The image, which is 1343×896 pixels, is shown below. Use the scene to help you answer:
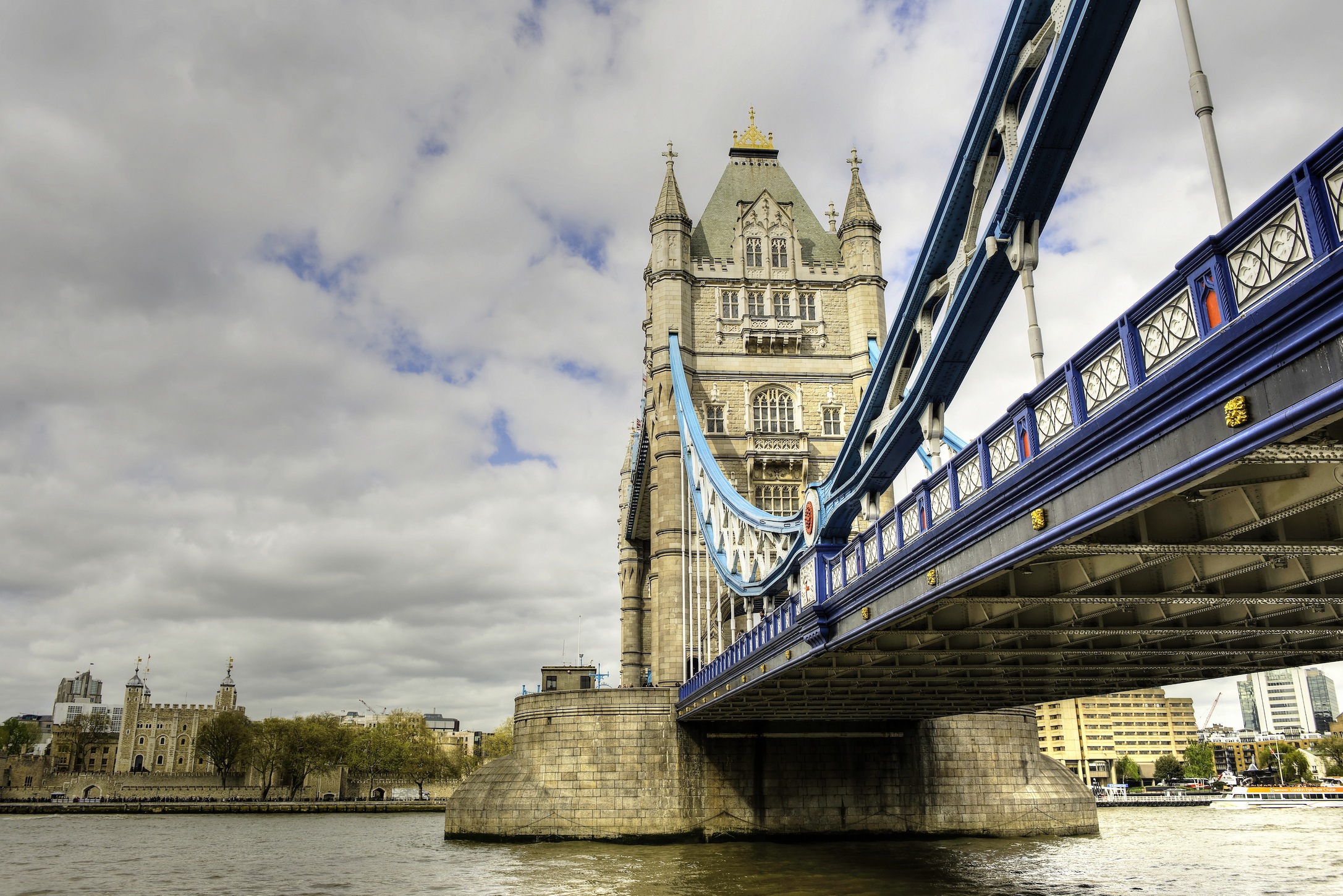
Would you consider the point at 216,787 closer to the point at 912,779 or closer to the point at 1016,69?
the point at 912,779

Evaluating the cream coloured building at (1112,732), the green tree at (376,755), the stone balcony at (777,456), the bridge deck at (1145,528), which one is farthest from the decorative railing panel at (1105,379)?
the cream coloured building at (1112,732)

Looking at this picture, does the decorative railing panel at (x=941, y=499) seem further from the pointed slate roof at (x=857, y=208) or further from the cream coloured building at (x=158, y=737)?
the cream coloured building at (x=158, y=737)

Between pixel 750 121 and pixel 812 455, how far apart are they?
1890cm

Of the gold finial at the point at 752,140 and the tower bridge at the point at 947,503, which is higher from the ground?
the gold finial at the point at 752,140

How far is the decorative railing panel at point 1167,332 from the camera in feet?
23.8

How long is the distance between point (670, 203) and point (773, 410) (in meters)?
10.3

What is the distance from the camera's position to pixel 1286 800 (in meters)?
65.9

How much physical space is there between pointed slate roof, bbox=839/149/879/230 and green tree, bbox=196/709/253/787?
64429 millimetres

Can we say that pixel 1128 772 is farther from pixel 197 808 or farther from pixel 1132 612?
pixel 1132 612

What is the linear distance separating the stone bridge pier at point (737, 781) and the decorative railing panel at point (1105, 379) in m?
26.1

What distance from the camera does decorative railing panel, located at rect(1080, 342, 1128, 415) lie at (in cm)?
821

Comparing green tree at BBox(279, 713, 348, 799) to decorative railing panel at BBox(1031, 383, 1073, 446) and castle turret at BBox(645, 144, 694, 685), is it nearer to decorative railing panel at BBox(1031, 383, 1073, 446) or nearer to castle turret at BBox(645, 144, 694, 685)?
castle turret at BBox(645, 144, 694, 685)

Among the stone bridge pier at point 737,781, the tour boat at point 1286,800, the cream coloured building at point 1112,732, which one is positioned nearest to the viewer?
the stone bridge pier at point 737,781

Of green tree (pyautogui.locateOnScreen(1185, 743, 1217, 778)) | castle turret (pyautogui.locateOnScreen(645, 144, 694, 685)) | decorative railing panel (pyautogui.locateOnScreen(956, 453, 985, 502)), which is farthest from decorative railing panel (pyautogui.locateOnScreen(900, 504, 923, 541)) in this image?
green tree (pyautogui.locateOnScreen(1185, 743, 1217, 778))
